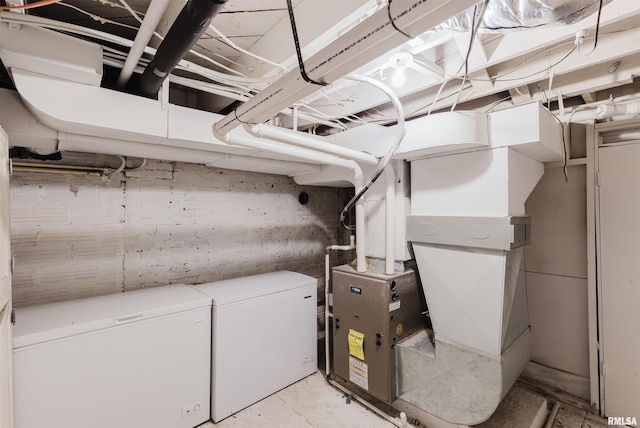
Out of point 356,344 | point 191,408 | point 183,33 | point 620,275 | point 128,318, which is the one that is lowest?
point 191,408

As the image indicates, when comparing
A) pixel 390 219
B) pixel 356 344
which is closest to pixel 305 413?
pixel 356 344

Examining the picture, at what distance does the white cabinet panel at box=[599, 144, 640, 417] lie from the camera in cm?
205

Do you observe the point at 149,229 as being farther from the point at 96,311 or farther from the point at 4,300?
the point at 4,300

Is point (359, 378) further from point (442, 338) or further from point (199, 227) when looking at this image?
point (199, 227)

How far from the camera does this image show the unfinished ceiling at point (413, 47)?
3.94ft

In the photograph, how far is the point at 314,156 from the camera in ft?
6.52

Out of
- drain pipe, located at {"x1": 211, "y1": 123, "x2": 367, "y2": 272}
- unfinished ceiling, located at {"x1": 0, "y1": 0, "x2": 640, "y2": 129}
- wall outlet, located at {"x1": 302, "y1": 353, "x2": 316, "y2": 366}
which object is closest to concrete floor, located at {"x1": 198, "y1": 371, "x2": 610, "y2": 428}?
wall outlet, located at {"x1": 302, "y1": 353, "x2": 316, "y2": 366}

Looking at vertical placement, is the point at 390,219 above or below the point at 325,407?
above

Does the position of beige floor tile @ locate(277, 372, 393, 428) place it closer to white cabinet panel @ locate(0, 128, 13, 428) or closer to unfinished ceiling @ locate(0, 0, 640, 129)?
white cabinet panel @ locate(0, 128, 13, 428)

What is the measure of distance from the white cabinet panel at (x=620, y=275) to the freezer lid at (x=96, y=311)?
9.38ft

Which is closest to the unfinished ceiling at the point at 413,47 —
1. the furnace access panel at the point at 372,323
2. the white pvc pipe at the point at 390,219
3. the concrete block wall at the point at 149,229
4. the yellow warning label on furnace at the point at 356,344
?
the white pvc pipe at the point at 390,219

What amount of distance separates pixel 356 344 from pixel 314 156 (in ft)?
4.71

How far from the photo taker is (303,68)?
834mm

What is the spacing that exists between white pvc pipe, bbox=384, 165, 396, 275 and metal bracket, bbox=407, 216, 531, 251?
136mm
